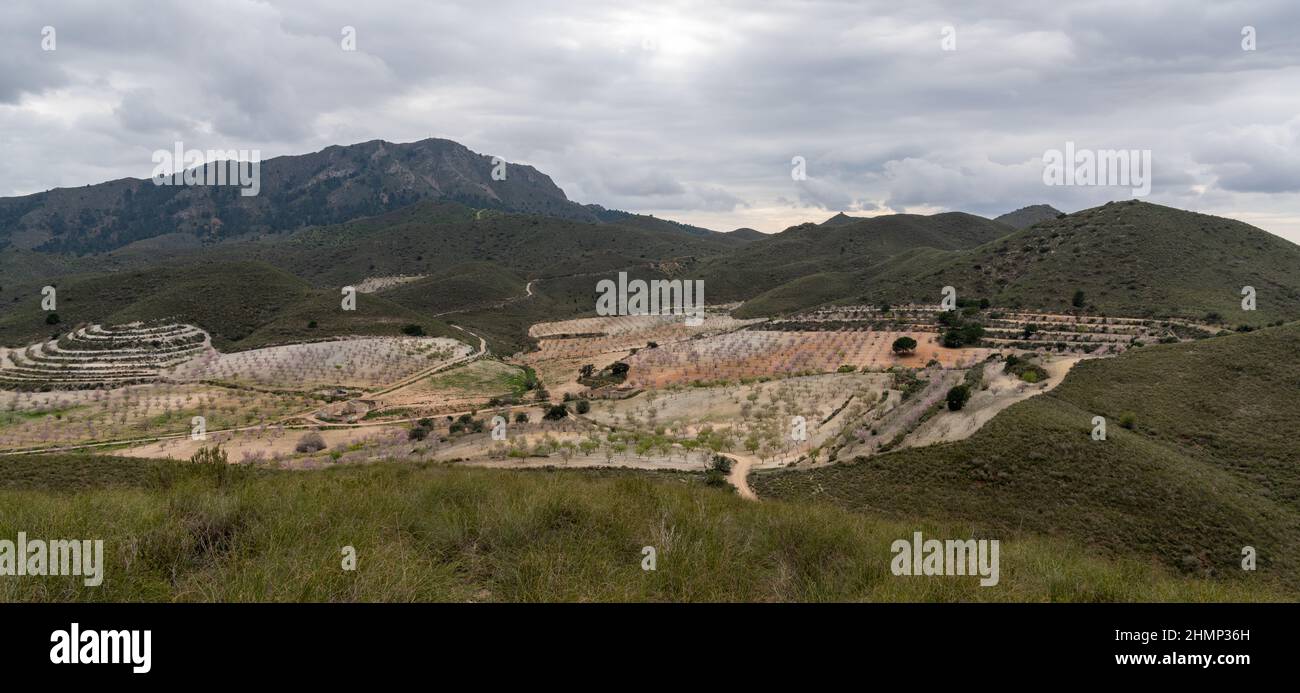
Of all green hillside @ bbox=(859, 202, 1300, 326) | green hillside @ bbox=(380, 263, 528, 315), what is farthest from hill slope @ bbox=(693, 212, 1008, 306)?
green hillside @ bbox=(380, 263, 528, 315)

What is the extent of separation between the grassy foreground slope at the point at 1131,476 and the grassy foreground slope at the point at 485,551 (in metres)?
10.1

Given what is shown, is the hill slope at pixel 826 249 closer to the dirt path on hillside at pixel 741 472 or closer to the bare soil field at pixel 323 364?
the bare soil field at pixel 323 364

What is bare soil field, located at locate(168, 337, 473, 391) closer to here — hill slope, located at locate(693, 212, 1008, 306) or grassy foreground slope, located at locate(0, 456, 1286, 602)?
grassy foreground slope, located at locate(0, 456, 1286, 602)

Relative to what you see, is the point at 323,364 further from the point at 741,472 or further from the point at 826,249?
the point at 826,249

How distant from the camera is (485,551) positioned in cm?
737

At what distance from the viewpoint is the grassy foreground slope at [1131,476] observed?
16.8 metres

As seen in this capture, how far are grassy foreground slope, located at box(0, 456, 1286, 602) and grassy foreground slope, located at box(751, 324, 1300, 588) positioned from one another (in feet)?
33.2

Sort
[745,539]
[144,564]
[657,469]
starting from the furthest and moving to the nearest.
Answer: [657,469]
[745,539]
[144,564]

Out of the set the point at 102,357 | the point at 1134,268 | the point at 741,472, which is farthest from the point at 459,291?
the point at 1134,268

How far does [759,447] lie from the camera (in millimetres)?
30312

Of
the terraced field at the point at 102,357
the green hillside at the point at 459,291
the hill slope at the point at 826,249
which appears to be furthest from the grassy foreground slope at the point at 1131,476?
the green hillside at the point at 459,291

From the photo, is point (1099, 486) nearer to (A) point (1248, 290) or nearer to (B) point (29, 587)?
(B) point (29, 587)

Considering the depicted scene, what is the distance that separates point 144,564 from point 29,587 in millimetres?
1022
